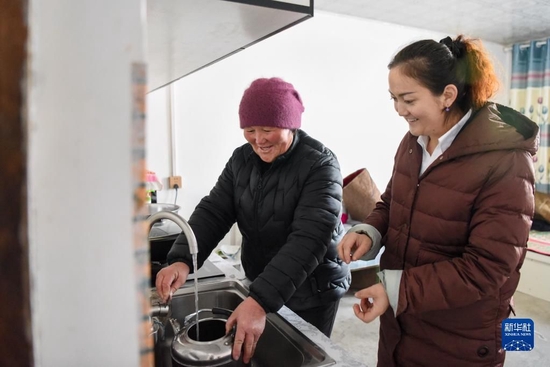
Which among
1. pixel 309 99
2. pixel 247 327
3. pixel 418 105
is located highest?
pixel 309 99

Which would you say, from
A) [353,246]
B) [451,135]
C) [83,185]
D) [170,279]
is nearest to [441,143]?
[451,135]

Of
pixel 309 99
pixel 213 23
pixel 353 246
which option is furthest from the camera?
pixel 309 99

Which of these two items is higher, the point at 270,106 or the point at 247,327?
the point at 270,106

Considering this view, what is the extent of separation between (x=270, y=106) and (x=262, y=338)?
2.10 ft

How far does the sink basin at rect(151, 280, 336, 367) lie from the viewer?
35.4 inches

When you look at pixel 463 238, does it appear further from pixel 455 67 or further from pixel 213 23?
pixel 213 23

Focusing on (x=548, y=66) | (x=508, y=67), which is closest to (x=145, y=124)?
(x=548, y=66)

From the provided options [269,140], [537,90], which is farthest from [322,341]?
[537,90]

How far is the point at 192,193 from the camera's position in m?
3.06

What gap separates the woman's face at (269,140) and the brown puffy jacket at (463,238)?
34 centimetres

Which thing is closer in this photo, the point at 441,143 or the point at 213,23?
the point at 213,23

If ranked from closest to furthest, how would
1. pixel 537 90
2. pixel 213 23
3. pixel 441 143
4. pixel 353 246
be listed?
pixel 213 23
pixel 441 143
pixel 353 246
pixel 537 90

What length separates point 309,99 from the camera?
3.46 meters

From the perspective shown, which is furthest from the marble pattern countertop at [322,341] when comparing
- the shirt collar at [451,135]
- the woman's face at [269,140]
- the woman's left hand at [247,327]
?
the shirt collar at [451,135]
